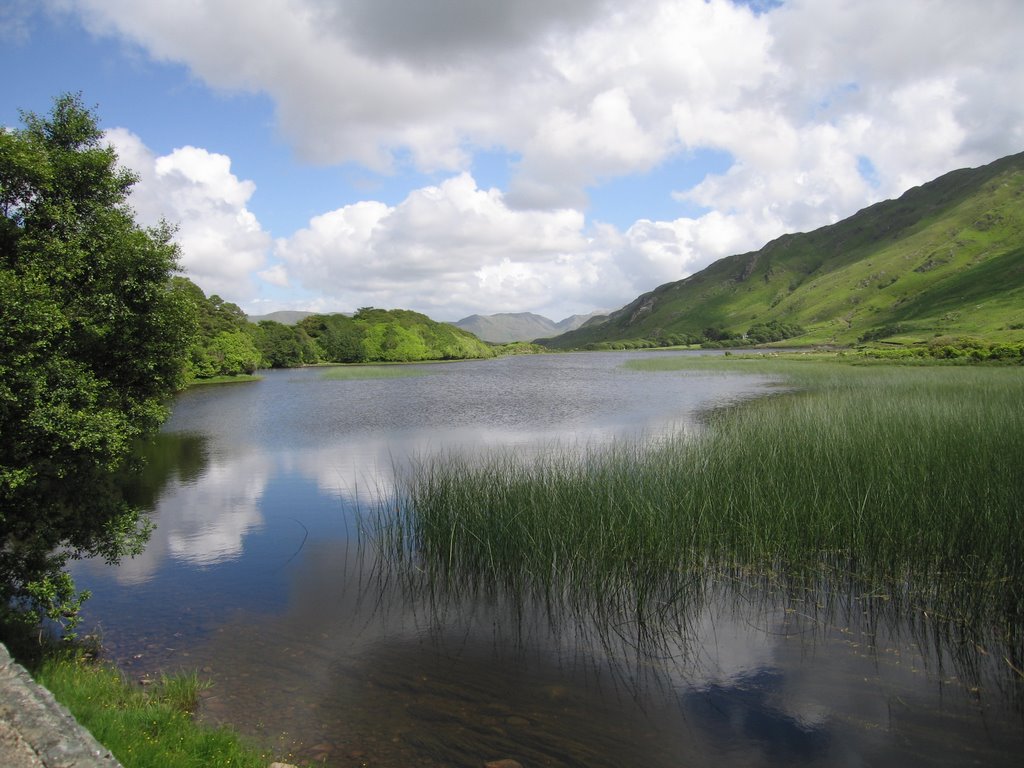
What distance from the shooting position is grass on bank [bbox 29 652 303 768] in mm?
5004

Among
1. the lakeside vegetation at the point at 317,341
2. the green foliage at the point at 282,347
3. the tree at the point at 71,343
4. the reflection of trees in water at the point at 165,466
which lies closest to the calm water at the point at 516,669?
the tree at the point at 71,343

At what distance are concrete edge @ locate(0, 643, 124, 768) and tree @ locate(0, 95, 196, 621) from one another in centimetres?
338

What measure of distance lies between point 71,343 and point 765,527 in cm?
1051

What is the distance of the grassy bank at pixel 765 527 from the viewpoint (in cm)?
852

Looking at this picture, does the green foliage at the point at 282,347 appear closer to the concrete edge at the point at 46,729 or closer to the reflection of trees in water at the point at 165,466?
the reflection of trees in water at the point at 165,466

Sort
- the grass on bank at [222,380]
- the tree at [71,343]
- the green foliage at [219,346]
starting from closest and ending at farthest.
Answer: the tree at [71,343], the grass on bank at [222,380], the green foliage at [219,346]

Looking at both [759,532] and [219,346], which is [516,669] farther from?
[219,346]

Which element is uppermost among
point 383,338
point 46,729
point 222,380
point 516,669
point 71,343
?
point 383,338

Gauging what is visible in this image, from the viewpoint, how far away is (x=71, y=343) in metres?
7.18

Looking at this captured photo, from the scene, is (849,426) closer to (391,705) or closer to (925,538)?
(925,538)

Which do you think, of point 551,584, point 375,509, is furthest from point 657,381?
point 551,584

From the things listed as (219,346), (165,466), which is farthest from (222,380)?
(165,466)

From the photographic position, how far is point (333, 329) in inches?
4663

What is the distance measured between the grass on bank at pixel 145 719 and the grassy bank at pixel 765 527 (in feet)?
15.0
